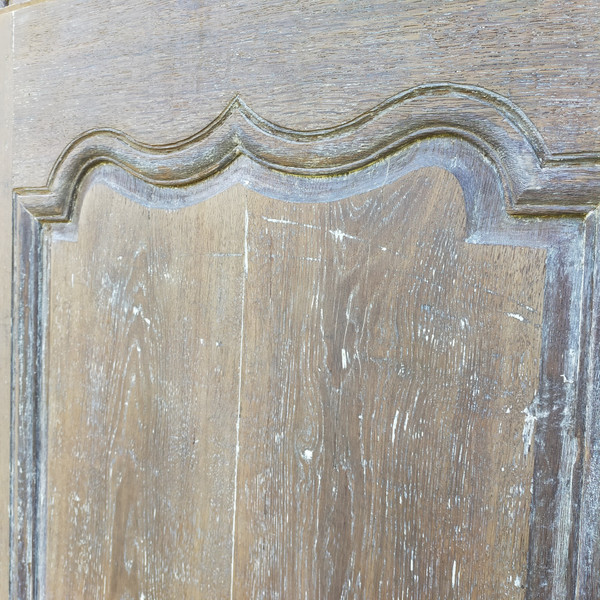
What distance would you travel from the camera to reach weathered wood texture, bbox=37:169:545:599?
1.42ft

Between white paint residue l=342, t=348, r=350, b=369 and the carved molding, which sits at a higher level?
the carved molding

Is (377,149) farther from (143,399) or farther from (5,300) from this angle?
(5,300)

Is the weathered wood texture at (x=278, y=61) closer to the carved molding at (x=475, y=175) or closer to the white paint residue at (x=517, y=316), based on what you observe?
the carved molding at (x=475, y=175)

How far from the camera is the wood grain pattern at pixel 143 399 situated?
523 mm

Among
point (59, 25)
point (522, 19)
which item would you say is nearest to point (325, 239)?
point (522, 19)

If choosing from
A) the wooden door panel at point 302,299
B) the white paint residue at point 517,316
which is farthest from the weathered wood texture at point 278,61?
the white paint residue at point 517,316

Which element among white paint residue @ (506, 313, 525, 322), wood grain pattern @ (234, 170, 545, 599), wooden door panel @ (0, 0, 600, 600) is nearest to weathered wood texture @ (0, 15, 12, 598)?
wooden door panel @ (0, 0, 600, 600)

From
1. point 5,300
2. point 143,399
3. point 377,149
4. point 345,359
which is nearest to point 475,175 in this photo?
point 377,149

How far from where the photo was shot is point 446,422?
444mm

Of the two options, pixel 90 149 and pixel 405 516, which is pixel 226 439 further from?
pixel 90 149

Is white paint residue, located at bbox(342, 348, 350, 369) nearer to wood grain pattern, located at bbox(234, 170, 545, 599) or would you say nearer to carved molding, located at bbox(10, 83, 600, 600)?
wood grain pattern, located at bbox(234, 170, 545, 599)

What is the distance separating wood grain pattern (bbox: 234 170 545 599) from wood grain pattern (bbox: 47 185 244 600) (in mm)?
31

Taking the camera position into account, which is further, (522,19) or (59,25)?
(59,25)

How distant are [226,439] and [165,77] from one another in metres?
0.36
